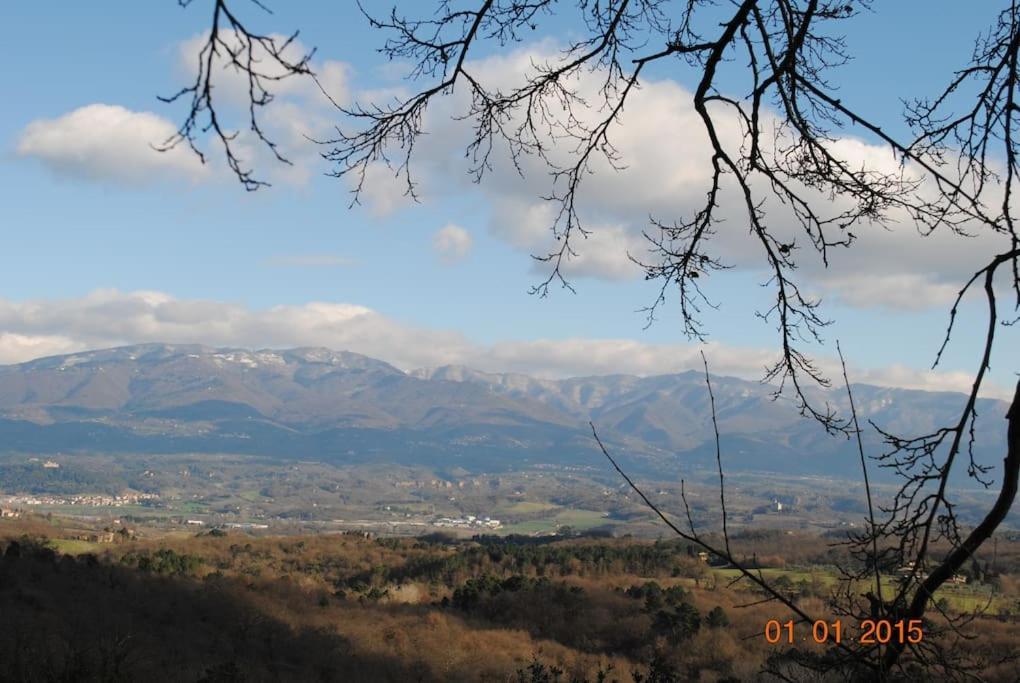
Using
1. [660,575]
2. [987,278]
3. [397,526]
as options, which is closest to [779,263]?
[987,278]

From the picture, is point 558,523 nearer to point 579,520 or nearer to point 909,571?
point 579,520

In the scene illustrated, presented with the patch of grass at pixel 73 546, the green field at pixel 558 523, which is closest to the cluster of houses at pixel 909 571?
the patch of grass at pixel 73 546

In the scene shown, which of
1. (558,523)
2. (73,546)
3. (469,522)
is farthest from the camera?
(469,522)

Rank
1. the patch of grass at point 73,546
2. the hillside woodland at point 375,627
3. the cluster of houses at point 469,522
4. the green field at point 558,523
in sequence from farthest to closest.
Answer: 1. the cluster of houses at point 469,522
2. the green field at point 558,523
3. the patch of grass at point 73,546
4. the hillside woodland at point 375,627

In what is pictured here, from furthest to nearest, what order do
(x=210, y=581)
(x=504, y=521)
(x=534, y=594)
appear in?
(x=504, y=521) < (x=534, y=594) < (x=210, y=581)

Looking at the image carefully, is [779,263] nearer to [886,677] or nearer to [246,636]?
[886,677]

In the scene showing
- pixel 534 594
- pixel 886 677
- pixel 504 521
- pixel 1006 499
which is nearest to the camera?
pixel 1006 499

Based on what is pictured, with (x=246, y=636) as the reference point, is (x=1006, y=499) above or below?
above

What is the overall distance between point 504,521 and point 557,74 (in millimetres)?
189843

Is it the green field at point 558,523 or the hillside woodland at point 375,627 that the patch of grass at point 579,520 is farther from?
the hillside woodland at point 375,627

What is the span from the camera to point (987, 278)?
250 centimetres

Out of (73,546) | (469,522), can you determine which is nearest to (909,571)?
(73,546)

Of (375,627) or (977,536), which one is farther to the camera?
(375,627)
